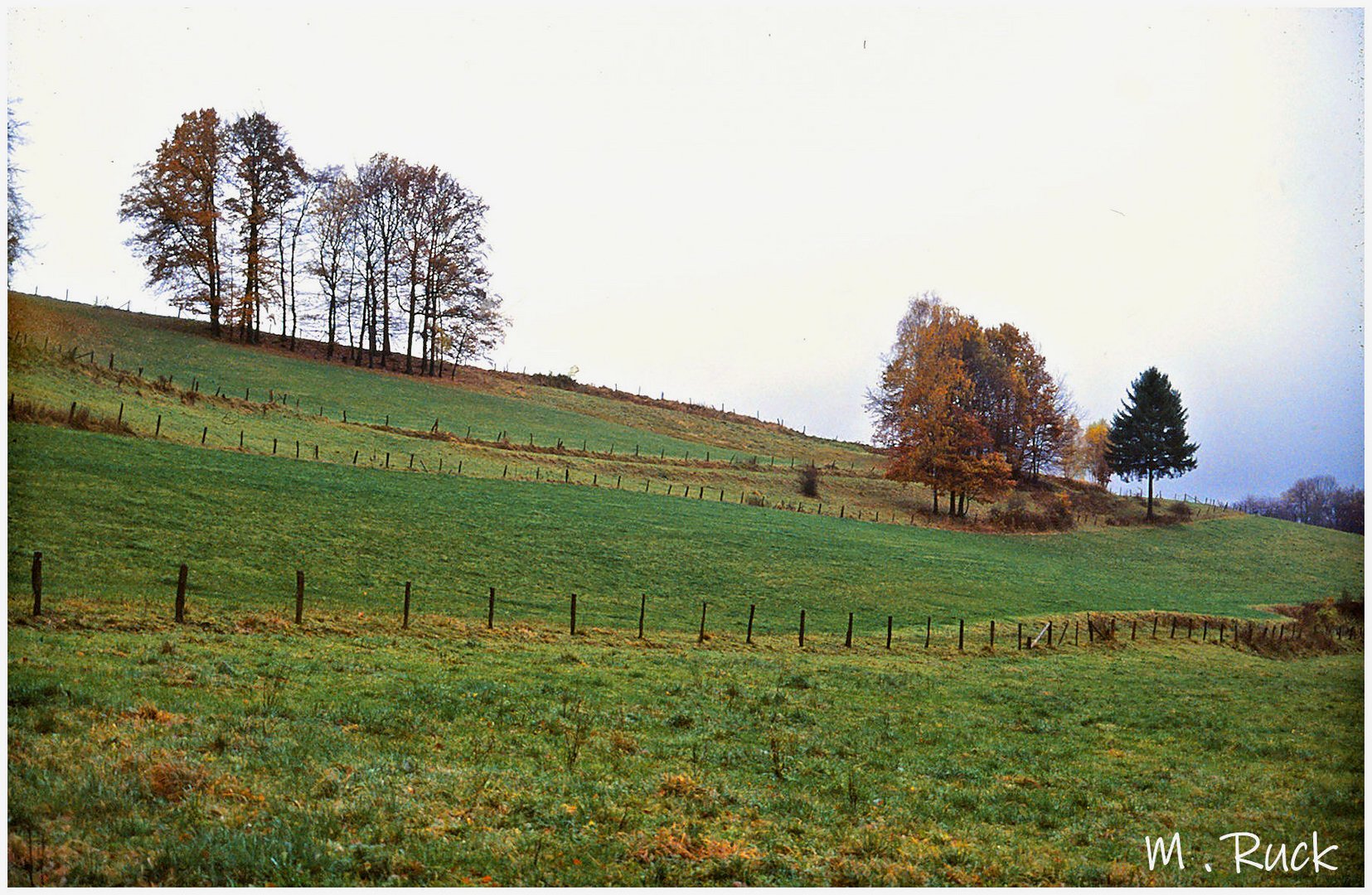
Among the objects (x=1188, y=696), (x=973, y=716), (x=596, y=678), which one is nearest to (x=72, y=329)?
(x=596, y=678)

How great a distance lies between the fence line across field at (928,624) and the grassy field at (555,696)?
1.31 feet

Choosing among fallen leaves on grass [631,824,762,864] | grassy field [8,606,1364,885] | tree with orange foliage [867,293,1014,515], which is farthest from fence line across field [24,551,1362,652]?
tree with orange foliage [867,293,1014,515]

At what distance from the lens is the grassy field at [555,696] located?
7582 millimetres

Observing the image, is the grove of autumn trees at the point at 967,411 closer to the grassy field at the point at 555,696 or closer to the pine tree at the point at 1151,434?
the pine tree at the point at 1151,434

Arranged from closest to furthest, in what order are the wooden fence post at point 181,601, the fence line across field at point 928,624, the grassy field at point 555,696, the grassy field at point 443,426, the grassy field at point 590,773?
the grassy field at point 590,773
the grassy field at point 555,696
the wooden fence post at point 181,601
the fence line across field at point 928,624
the grassy field at point 443,426

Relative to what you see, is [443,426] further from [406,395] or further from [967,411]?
[967,411]

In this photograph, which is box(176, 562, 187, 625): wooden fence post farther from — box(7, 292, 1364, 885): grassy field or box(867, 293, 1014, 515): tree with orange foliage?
box(867, 293, 1014, 515): tree with orange foliage

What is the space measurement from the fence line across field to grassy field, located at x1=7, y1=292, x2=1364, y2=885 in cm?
40

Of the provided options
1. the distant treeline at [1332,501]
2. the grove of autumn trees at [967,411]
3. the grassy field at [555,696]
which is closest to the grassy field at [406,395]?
the grassy field at [555,696]

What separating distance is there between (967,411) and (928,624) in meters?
38.3

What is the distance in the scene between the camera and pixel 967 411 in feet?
199

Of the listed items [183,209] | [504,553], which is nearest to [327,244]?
[183,209]

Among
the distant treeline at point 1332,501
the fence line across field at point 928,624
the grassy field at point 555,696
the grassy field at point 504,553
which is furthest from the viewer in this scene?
the grassy field at point 504,553

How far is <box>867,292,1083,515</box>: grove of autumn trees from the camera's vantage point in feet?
191
